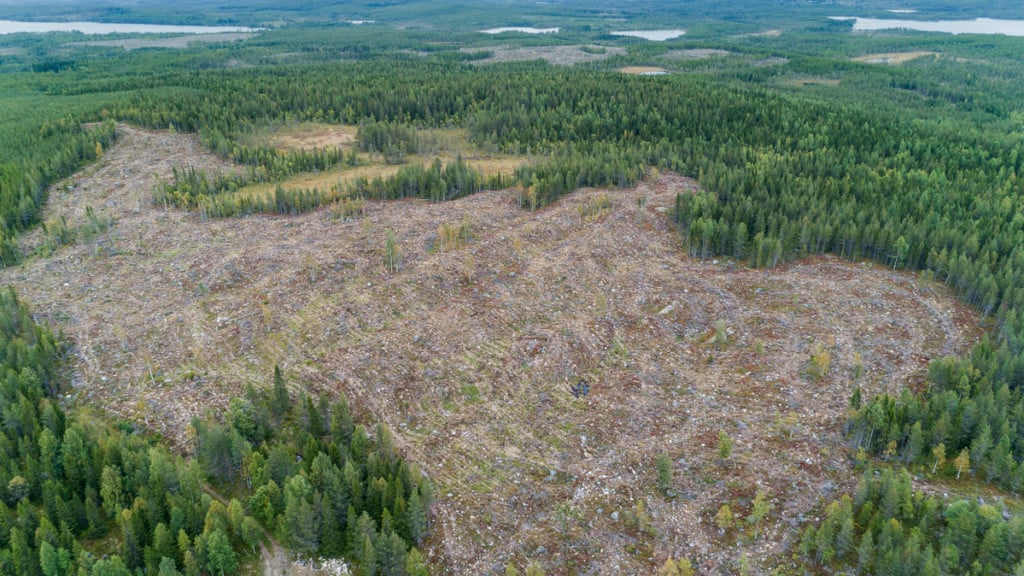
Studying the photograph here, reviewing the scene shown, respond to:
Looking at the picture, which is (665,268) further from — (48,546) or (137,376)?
(48,546)

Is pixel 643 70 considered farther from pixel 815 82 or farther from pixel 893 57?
pixel 893 57

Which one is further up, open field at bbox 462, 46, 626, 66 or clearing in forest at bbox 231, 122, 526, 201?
open field at bbox 462, 46, 626, 66

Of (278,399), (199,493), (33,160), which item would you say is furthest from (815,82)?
(199,493)

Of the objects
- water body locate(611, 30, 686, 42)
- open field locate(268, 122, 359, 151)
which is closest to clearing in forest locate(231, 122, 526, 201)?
open field locate(268, 122, 359, 151)

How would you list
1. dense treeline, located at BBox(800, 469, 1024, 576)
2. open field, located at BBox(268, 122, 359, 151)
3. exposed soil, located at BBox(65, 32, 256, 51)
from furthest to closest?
exposed soil, located at BBox(65, 32, 256, 51), open field, located at BBox(268, 122, 359, 151), dense treeline, located at BBox(800, 469, 1024, 576)

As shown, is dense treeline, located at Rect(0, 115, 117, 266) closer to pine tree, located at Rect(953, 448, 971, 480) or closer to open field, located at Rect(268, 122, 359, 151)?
open field, located at Rect(268, 122, 359, 151)

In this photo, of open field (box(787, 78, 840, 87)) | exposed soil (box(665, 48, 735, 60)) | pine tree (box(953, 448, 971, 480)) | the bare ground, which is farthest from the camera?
exposed soil (box(665, 48, 735, 60))
